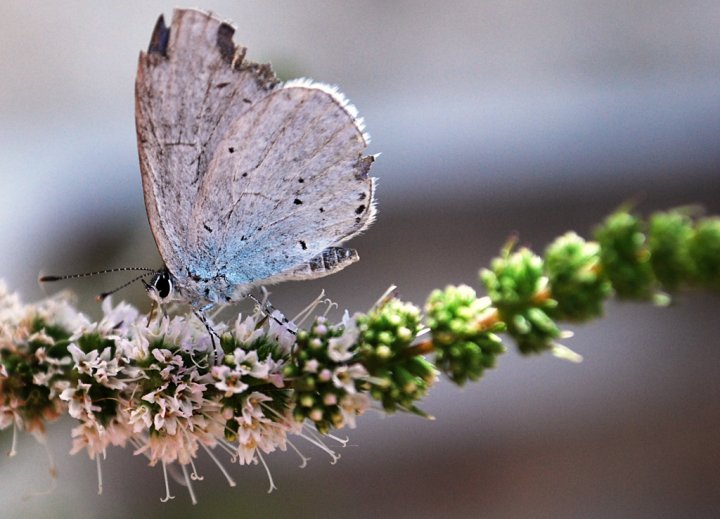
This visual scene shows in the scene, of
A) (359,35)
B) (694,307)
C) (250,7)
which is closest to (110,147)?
(250,7)

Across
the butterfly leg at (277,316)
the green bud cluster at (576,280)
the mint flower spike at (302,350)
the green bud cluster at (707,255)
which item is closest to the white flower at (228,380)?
the mint flower spike at (302,350)

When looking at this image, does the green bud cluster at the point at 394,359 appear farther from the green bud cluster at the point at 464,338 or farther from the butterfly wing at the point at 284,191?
the butterfly wing at the point at 284,191

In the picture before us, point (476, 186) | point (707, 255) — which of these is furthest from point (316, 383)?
point (476, 186)

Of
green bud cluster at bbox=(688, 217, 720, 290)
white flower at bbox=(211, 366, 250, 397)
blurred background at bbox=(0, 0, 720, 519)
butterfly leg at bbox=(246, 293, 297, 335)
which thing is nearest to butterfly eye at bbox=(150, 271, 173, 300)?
butterfly leg at bbox=(246, 293, 297, 335)

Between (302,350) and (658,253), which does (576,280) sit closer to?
(658,253)

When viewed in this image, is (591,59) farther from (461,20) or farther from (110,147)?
(110,147)

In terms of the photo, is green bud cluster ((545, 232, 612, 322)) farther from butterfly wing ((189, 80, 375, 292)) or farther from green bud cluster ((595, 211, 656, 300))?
butterfly wing ((189, 80, 375, 292))
